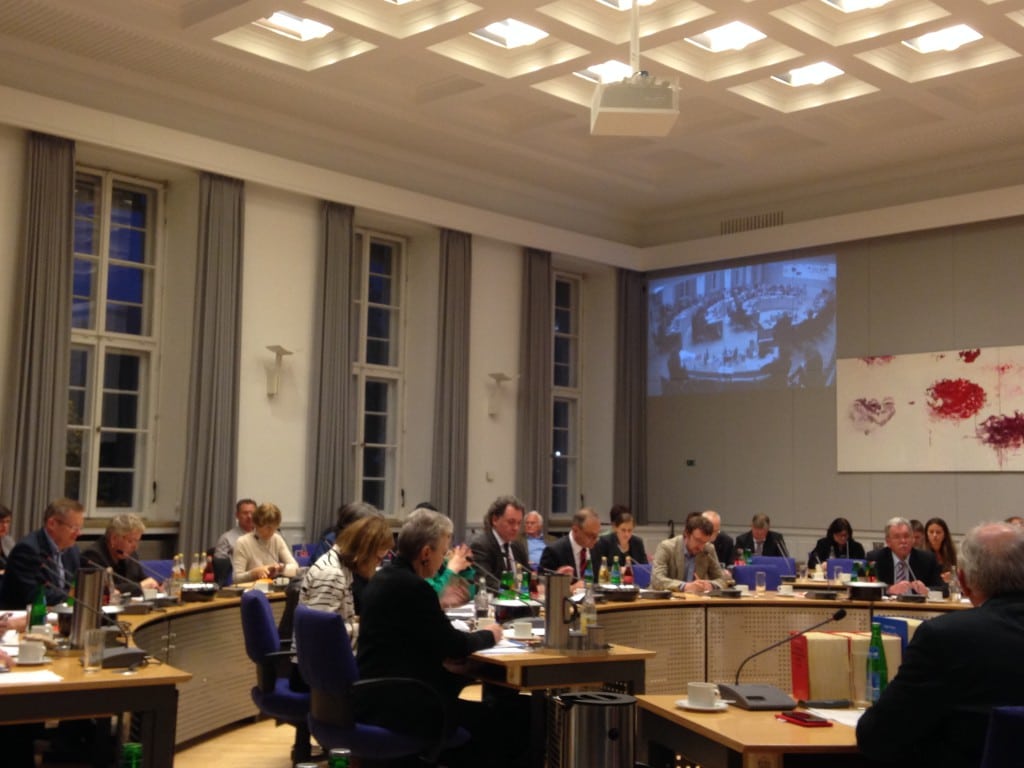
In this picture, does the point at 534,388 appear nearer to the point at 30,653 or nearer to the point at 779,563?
the point at 779,563

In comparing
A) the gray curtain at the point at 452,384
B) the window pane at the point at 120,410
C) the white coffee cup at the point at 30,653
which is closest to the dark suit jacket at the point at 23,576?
the white coffee cup at the point at 30,653

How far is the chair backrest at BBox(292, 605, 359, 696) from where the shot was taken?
14.4ft

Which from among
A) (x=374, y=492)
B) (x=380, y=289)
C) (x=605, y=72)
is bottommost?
(x=374, y=492)

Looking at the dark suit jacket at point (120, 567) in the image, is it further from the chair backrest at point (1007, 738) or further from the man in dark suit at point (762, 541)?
the man in dark suit at point (762, 541)

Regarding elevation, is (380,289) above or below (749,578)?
above

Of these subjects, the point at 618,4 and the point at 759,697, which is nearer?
the point at 759,697

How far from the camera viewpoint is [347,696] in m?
4.43

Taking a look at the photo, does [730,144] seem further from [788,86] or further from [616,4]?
[616,4]

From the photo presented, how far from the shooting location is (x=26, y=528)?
8875 millimetres

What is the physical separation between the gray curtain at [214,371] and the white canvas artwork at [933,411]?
21.4ft

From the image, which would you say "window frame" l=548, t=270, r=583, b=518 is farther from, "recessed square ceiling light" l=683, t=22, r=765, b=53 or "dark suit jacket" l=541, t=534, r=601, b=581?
"dark suit jacket" l=541, t=534, r=601, b=581

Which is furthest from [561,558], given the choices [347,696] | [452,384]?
[452,384]

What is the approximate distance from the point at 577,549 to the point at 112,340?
4.65 metres

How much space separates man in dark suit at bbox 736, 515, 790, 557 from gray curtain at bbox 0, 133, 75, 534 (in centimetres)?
651
